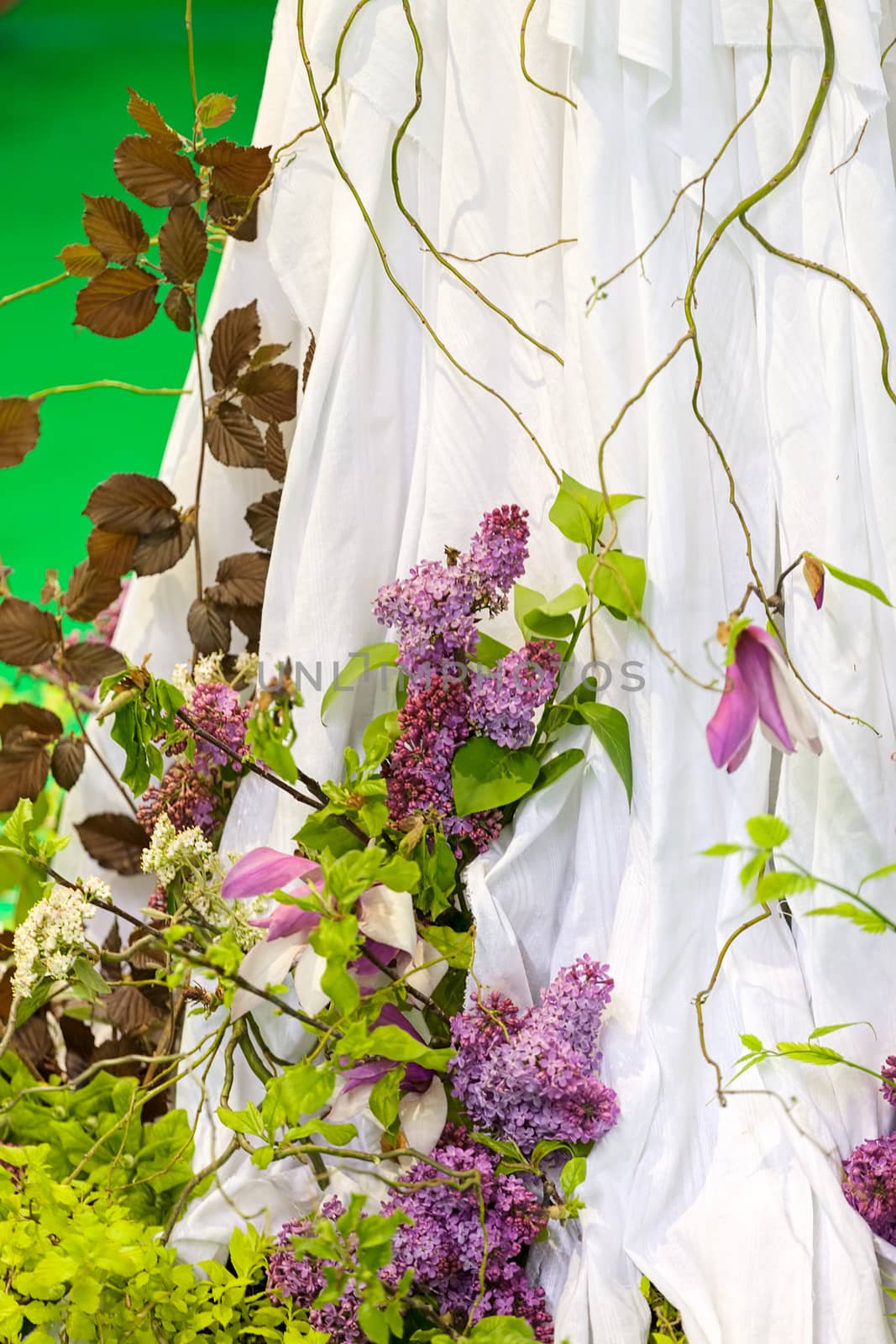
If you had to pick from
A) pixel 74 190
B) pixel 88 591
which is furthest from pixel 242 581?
pixel 74 190

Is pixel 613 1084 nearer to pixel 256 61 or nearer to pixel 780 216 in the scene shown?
pixel 780 216

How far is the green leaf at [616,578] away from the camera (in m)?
0.68

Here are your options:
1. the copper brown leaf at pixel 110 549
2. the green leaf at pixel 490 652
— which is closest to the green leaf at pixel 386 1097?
the green leaf at pixel 490 652

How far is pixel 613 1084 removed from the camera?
26.5 inches

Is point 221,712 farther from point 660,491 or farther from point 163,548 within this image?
point 660,491

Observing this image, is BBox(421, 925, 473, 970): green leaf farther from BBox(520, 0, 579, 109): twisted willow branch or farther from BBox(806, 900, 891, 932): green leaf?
BBox(520, 0, 579, 109): twisted willow branch

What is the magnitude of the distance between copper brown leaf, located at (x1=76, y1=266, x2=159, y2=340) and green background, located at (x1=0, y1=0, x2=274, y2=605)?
0.47 meters

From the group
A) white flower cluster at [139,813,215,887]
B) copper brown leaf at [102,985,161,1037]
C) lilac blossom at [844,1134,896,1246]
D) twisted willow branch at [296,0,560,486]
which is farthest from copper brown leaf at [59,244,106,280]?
lilac blossom at [844,1134,896,1246]

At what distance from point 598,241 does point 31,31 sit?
0.97 metres

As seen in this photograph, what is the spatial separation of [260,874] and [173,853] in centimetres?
6

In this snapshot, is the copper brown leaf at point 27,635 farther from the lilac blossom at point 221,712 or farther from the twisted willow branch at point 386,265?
the twisted willow branch at point 386,265

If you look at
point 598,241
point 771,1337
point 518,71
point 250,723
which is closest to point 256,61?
point 518,71

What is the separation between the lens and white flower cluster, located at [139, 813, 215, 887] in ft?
2.19

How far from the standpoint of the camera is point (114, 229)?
841mm
